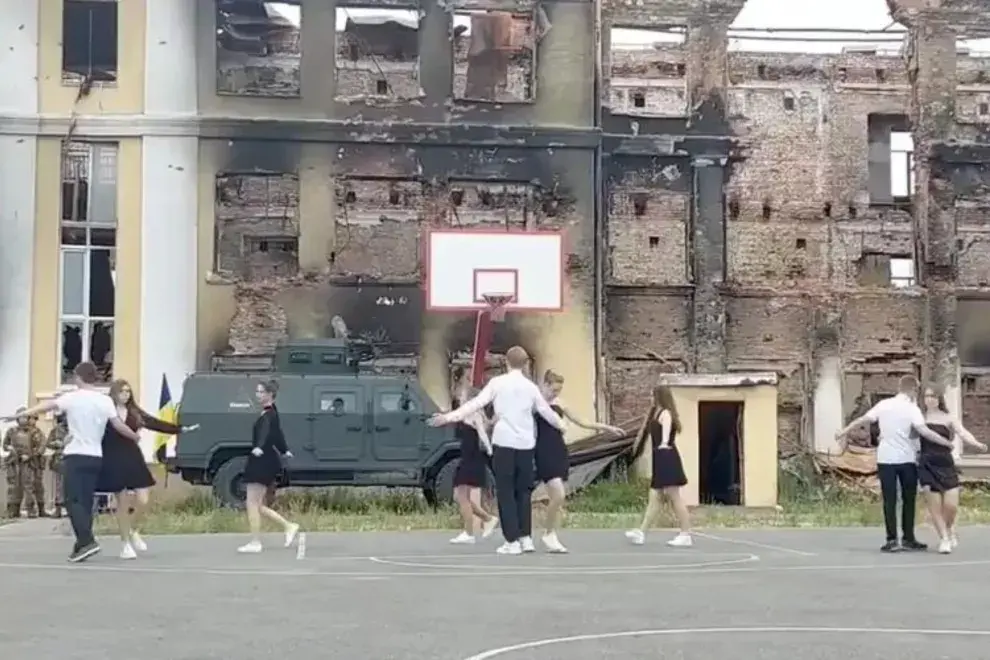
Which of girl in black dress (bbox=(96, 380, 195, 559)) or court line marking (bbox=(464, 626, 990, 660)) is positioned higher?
girl in black dress (bbox=(96, 380, 195, 559))

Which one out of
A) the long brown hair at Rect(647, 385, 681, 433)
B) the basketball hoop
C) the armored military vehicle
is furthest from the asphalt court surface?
the basketball hoop

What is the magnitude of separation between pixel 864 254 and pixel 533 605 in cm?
2783

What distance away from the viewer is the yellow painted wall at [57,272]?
30922mm

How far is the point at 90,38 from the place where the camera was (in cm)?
3173

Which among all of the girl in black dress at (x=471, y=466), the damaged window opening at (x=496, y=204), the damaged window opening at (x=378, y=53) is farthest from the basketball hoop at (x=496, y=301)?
the girl in black dress at (x=471, y=466)

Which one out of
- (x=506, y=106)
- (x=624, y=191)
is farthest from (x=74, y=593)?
(x=624, y=191)

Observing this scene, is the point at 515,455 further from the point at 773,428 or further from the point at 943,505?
the point at 773,428

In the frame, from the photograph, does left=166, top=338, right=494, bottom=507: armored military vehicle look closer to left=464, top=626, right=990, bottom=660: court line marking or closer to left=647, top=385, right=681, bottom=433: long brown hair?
left=647, top=385, right=681, bottom=433: long brown hair

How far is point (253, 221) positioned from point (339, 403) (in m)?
6.14

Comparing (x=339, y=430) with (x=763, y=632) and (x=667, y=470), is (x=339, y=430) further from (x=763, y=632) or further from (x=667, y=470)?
(x=763, y=632)

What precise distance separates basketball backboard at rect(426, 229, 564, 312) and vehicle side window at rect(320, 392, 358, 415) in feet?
12.0

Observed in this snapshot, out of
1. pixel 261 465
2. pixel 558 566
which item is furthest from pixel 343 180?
pixel 558 566

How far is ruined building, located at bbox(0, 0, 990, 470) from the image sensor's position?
31078mm

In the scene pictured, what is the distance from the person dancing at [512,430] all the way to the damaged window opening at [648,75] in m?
22.2
